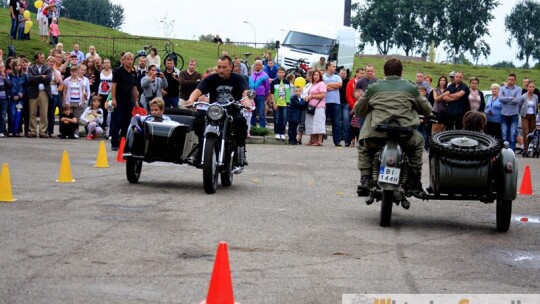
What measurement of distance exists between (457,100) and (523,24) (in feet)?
362

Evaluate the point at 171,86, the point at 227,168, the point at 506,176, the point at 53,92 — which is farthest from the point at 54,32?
the point at 506,176

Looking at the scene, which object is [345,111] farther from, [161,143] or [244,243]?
[244,243]

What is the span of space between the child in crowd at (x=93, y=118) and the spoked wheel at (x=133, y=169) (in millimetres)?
10798

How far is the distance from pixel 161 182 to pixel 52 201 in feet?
10.4

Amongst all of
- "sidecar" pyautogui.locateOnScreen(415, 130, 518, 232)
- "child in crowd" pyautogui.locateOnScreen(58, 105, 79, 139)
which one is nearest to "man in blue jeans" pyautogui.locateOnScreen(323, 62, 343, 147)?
"child in crowd" pyautogui.locateOnScreen(58, 105, 79, 139)

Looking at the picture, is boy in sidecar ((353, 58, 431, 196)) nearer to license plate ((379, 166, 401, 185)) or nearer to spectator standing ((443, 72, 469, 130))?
license plate ((379, 166, 401, 185))

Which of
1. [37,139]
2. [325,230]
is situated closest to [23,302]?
[325,230]

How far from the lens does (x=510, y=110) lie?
26.7 meters

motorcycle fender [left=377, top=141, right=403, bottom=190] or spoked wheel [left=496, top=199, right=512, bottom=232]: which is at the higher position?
motorcycle fender [left=377, top=141, right=403, bottom=190]

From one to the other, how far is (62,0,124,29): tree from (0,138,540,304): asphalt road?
110554 millimetres

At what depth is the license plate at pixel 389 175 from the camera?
11258 mm

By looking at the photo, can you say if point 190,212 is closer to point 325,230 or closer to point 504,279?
point 325,230

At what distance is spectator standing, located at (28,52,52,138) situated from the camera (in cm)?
2506

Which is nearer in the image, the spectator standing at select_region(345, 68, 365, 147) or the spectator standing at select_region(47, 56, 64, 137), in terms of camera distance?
the spectator standing at select_region(47, 56, 64, 137)
